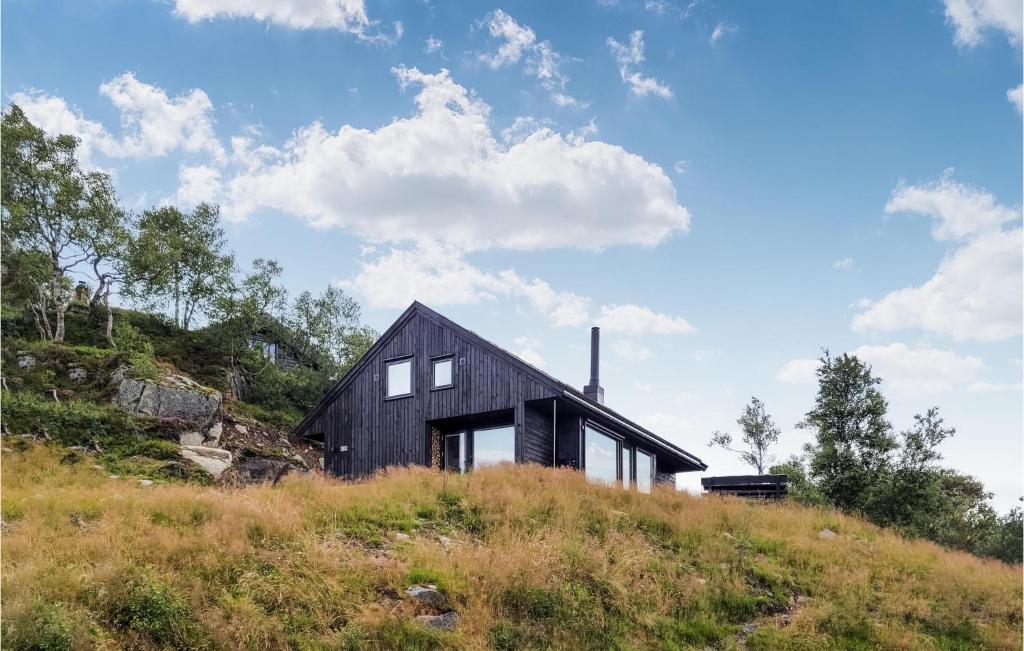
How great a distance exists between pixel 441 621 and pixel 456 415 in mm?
13819

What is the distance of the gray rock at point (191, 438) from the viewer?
25.4 meters

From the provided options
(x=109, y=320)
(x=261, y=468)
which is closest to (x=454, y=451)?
(x=261, y=468)

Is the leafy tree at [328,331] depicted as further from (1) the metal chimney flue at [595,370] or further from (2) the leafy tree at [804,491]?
(2) the leafy tree at [804,491]

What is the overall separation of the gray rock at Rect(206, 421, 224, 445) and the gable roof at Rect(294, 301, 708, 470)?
291 centimetres

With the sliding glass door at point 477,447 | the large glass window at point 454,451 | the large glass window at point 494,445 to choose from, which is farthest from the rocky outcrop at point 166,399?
the large glass window at point 494,445

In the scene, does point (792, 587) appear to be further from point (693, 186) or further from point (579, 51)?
point (579, 51)

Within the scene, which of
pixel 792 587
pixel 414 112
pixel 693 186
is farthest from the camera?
pixel 693 186

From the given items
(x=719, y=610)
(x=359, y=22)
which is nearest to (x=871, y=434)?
(x=719, y=610)

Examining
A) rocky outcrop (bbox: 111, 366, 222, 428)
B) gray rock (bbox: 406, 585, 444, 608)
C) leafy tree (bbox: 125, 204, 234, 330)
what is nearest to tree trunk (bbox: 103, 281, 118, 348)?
leafy tree (bbox: 125, 204, 234, 330)

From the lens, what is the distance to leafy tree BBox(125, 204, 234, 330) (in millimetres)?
40406

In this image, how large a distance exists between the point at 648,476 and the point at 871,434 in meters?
9.42

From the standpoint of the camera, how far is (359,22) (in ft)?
59.8

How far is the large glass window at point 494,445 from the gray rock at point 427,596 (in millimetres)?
12313

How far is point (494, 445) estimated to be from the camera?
24734 millimetres
